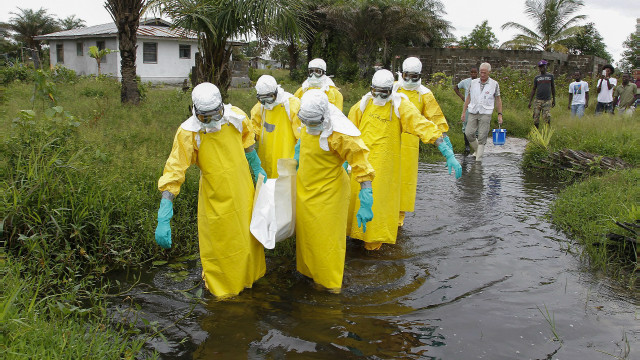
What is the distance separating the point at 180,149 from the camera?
12.8 ft

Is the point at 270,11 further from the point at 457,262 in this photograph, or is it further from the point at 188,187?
the point at 457,262

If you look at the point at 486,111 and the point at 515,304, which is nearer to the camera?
the point at 515,304

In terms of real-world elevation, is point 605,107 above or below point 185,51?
below

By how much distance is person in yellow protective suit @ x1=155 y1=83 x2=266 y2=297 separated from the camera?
3.92 m

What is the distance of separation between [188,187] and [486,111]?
598 cm

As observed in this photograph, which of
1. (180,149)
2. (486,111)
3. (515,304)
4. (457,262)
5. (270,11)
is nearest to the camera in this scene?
(180,149)

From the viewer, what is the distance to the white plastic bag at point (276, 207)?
422 centimetres

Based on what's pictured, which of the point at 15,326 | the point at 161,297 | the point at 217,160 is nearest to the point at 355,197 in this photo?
the point at 217,160

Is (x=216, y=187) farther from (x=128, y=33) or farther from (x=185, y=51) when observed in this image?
(x=185, y=51)

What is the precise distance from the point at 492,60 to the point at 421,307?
694 inches

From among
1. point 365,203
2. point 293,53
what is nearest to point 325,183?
point 365,203

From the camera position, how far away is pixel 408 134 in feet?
19.5

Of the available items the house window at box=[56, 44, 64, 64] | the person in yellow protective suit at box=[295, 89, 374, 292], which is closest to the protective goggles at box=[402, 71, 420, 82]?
the person in yellow protective suit at box=[295, 89, 374, 292]

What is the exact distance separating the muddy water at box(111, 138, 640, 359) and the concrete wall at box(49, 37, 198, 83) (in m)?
24.8
